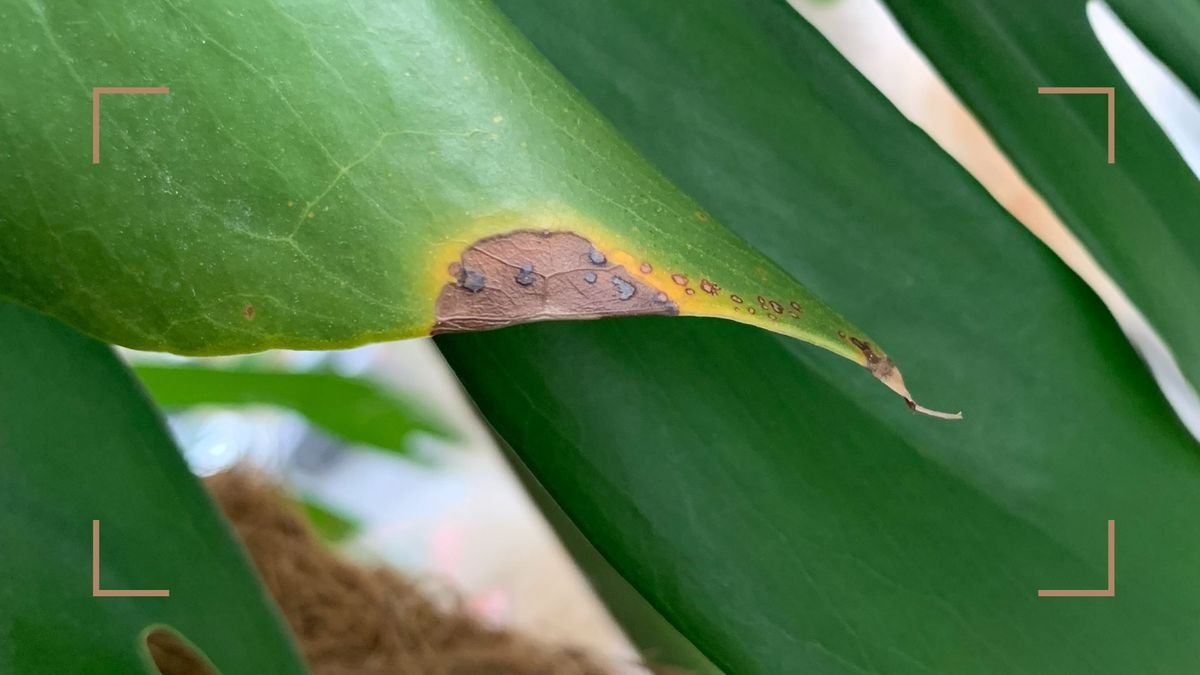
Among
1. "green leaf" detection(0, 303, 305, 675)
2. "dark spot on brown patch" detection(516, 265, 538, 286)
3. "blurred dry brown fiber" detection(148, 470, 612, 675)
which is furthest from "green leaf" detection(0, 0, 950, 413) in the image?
"blurred dry brown fiber" detection(148, 470, 612, 675)

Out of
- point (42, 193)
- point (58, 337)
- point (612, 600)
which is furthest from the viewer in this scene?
point (612, 600)

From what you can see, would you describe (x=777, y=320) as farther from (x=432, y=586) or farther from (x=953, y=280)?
(x=432, y=586)

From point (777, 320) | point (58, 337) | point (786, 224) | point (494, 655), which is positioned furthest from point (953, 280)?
point (494, 655)

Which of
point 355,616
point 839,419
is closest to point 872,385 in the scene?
point 839,419

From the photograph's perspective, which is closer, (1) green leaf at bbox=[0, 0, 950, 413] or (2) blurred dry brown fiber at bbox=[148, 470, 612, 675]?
(1) green leaf at bbox=[0, 0, 950, 413]

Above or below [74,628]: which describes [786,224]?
above
